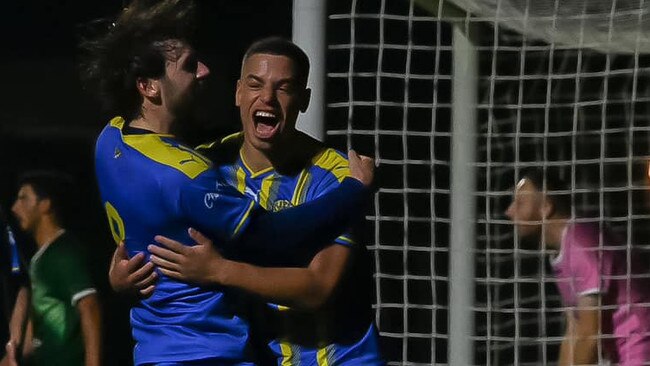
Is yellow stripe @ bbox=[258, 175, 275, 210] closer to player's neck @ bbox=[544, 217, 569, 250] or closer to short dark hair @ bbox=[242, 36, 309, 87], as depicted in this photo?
short dark hair @ bbox=[242, 36, 309, 87]

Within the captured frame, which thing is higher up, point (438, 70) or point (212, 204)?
point (438, 70)

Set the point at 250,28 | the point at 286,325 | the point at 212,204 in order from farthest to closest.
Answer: the point at 250,28
the point at 286,325
the point at 212,204

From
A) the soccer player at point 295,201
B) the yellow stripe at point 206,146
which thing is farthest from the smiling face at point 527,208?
the yellow stripe at point 206,146

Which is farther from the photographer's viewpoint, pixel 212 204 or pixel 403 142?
pixel 403 142

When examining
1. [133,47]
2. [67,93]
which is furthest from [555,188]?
[67,93]

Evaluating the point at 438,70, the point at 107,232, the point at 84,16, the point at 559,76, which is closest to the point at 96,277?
the point at 107,232

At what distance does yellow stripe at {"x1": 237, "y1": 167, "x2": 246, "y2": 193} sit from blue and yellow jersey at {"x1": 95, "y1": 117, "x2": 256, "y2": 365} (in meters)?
0.25

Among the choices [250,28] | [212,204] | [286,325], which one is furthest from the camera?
[250,28]

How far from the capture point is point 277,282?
10.5 ft

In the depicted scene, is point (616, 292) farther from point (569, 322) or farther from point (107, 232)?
point (107, 232)

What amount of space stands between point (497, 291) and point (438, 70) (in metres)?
0.68

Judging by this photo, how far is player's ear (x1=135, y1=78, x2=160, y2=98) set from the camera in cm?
328

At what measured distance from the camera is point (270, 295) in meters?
3.22

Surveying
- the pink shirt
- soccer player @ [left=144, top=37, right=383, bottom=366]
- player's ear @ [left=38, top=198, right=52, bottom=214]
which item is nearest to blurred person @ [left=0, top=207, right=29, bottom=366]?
player's ear @ [left=38, top=198, right=52, bottom=214]
